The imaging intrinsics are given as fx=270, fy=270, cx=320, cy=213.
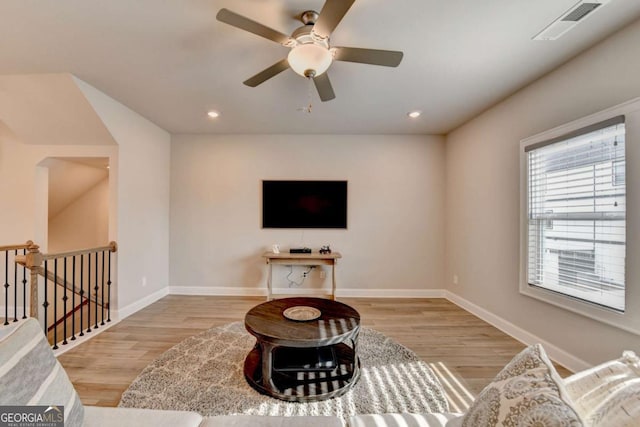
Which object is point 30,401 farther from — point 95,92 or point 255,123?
point 255,123

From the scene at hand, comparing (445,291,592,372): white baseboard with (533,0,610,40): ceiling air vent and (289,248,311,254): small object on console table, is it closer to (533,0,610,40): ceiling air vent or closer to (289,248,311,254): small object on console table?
(289,248,311,254): small object on console table

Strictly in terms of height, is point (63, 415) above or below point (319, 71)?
below

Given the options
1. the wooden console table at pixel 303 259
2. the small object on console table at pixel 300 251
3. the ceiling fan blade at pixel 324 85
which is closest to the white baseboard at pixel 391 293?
the wooden console table at pixel 303 259

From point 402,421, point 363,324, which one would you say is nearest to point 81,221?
point 363,324

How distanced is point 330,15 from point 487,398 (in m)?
1.90

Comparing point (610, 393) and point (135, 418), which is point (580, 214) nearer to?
point (610, 393)

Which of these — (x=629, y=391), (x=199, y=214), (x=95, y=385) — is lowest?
(x=95, y=385)

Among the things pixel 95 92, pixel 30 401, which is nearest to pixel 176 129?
pixel 95 92

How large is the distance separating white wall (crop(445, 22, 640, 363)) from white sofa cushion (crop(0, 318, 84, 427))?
Result: 3.20 meters

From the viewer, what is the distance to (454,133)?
164 inches

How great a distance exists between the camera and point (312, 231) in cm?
442

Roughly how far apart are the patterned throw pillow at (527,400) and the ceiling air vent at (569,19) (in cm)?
213

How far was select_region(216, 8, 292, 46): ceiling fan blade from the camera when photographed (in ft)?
5.01

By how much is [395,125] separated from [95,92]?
3689 mm
